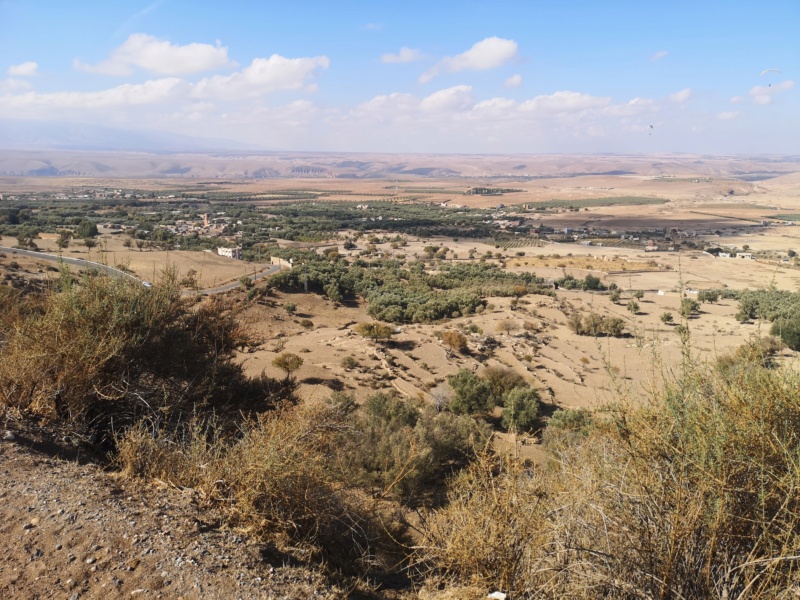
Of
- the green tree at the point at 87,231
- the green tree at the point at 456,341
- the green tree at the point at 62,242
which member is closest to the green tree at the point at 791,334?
the green tree at the point at 456,341

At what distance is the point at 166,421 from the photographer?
22.0 ft

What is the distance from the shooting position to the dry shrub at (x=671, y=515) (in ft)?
10.9

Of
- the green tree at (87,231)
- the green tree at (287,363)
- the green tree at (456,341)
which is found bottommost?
the green tree at (456,341)

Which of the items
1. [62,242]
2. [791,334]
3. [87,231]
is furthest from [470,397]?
[87,231]

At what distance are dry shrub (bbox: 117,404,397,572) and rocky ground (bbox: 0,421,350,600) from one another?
0.21 meters

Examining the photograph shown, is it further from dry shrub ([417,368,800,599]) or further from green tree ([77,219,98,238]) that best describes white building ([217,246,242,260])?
dry shrub ([417,368,800,599])

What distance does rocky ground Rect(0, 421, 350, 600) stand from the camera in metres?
3.79

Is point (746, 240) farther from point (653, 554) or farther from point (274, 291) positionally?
point (653, 554)

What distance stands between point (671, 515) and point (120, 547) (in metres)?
4.12

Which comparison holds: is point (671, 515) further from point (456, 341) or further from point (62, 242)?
point (456, 341)

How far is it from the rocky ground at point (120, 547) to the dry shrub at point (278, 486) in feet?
0.69

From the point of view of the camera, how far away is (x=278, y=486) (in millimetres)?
4820

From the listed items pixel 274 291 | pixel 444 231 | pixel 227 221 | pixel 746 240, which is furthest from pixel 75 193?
pixel 746 240

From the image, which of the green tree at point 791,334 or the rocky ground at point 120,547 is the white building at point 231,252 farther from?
the rocky ground at point 120,547
